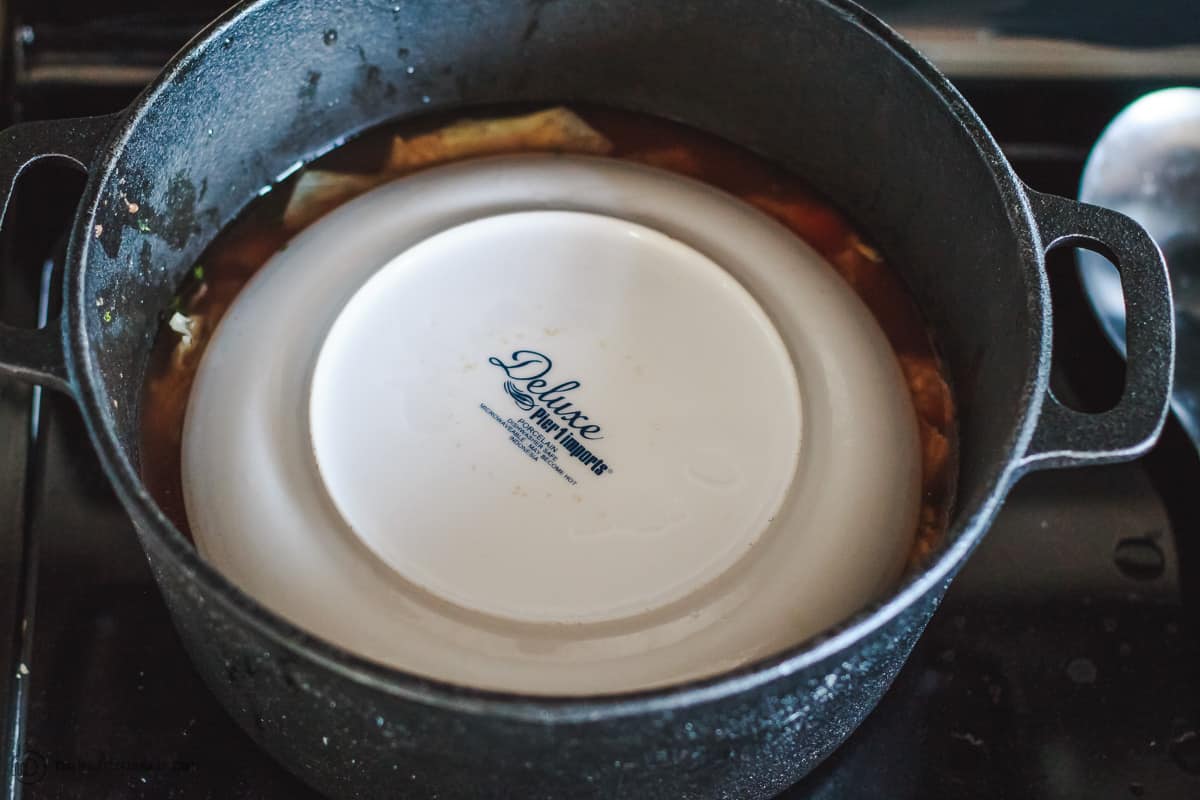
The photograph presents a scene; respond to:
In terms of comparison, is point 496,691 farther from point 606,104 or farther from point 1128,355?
point 606,104

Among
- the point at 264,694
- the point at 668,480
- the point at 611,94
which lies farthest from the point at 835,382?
the point at 264,694

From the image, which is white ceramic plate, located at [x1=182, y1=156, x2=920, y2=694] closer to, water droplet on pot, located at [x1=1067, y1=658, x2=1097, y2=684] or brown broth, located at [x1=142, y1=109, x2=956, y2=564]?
brown broth, located at [x1=142, y1=109, x2=956, y2=564]

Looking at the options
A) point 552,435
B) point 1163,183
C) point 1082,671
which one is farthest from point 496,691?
point 1163,183

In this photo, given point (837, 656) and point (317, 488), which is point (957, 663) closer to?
point (837, 656)

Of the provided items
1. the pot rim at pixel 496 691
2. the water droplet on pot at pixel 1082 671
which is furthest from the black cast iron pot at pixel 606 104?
A: the water droplet on pot at pixel 1082 671

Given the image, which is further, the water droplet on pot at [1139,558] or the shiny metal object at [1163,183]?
the shiny metal object at [1163,183]

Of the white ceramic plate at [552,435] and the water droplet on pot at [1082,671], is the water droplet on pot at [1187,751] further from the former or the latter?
the white ceramic plate at [552,435]
